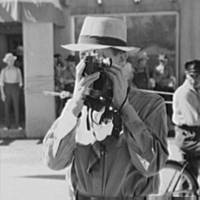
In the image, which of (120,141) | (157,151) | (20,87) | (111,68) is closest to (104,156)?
(120,141)

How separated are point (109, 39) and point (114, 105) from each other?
1.00 feet

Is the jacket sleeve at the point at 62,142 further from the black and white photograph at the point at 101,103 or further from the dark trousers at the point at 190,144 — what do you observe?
the dark trousers at the point at 190,144

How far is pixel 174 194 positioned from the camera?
2.67 m

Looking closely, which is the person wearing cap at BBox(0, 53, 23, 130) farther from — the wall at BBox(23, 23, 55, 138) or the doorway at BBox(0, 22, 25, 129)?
the doorway at BBox(0, 22, 25, 129)

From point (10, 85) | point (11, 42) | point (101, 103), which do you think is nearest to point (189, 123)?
point (101, 103)

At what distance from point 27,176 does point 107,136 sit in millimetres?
5714

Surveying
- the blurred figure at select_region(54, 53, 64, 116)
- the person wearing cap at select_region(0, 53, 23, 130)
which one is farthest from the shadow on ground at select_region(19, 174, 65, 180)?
the blurred figure at select_region(54, 53, 64, 116)

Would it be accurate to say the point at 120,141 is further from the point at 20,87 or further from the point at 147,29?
the point at 147,29

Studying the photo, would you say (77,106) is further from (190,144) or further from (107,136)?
(190,144)

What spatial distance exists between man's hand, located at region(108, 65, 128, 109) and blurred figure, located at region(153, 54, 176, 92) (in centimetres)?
991

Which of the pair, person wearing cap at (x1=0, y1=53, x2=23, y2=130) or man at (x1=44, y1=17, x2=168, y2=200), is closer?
man at (x1=44, y1=17, x2=168, y2=200)

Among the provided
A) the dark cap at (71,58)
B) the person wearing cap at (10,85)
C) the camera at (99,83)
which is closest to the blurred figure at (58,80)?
the dark cap at (71,58)

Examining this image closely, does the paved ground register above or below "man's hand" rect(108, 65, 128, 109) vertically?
below

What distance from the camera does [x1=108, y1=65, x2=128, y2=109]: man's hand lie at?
2316 mm
